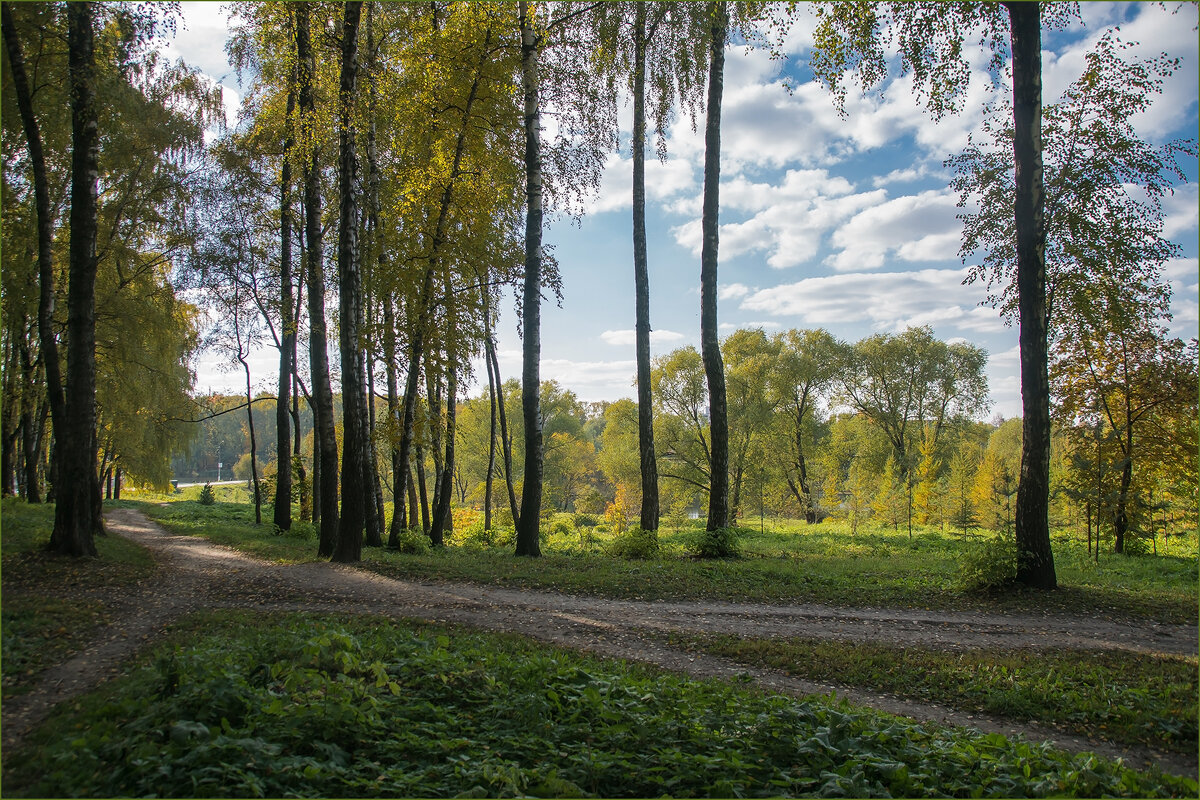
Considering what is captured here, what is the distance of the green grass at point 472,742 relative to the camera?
3203 millimetres

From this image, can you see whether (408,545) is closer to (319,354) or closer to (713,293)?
(319,354)

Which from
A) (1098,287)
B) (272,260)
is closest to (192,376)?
(272,260)

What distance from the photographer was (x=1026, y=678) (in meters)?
5.86

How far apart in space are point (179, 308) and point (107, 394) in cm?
489

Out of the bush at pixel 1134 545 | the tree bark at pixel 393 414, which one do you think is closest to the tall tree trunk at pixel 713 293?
the tree bark at pixel 393 414

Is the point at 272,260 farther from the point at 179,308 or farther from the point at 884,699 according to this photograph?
the point at 884,699

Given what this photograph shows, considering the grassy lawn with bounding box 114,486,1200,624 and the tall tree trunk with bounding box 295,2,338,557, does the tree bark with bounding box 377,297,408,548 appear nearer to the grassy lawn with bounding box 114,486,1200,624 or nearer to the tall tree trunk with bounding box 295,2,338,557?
the grassy lawn with bounding box 114,486,1200,624

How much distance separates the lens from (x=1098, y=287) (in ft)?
44.7

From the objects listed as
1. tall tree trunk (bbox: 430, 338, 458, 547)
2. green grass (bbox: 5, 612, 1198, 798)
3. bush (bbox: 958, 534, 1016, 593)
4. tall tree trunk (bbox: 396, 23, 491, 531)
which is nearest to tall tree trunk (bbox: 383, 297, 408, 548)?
tall tree trunk (bbox: 396, 23, 491, 531)

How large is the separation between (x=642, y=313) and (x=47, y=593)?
510 inches

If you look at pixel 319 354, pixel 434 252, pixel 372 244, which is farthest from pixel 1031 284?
pixel 372 244

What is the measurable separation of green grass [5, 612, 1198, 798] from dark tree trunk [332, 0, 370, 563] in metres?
7.47

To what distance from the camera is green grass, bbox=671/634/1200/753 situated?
4.89m

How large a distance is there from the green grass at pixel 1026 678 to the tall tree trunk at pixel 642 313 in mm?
8301
